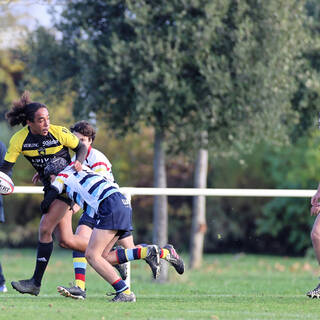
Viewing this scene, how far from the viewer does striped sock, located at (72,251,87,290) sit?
8.26 m

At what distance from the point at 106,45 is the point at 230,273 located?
220 inches

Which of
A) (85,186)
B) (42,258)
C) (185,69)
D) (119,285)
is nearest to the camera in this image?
(85,186)

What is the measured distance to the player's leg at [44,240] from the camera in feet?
26.1

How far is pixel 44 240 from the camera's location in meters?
8.06

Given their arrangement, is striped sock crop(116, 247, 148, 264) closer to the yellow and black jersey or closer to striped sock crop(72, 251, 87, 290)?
striped sock crop(72, 251, 87, 290)

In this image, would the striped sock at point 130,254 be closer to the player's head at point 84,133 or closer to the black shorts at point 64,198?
the black shorts at point 64,198

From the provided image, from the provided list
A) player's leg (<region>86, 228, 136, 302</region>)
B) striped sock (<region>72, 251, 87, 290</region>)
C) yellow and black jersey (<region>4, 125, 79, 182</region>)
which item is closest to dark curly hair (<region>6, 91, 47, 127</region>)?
yellow and black jersey (<region>4, 125, 79, 182</region>)

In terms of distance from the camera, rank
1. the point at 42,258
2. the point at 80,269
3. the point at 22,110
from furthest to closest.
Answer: the point at 80,269, the point at 42,258, the point at 22,110

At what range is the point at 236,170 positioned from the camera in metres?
23.2

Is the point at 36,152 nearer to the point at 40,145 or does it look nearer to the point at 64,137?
the point at 40,145

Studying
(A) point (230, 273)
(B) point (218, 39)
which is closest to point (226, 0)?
(B) point (218, 39)

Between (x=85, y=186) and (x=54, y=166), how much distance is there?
20.7 inches

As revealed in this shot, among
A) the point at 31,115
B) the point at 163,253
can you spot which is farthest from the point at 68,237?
the point at 31,115

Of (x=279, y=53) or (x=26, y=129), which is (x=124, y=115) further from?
(x=26, y=129)
